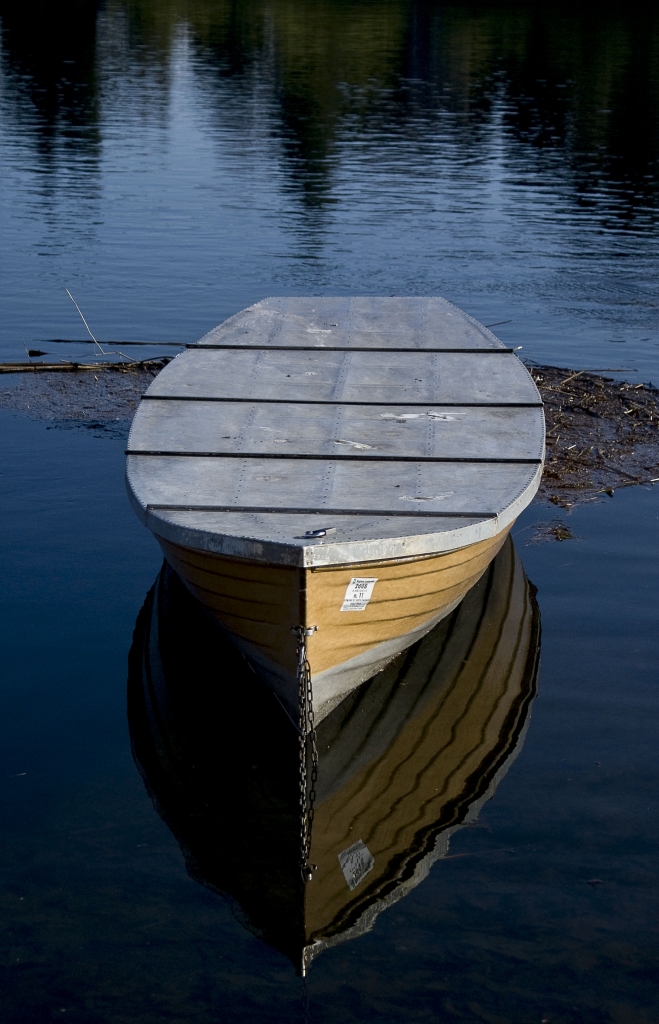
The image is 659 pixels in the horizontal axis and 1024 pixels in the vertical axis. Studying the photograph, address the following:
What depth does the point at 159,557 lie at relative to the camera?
9.92m

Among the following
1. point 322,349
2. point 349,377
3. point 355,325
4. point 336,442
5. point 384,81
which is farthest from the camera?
point 384,81

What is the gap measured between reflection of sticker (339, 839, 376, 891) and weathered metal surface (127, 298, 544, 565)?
1563 mm

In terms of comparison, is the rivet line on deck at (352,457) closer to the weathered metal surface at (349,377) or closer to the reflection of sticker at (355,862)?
the weathered metal surface at (349,377)

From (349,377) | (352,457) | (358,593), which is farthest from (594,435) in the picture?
(358,593)

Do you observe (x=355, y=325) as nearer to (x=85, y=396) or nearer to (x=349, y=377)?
(x=349, y=377)

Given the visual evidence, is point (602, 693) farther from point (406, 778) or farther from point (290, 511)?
point (290, 511)

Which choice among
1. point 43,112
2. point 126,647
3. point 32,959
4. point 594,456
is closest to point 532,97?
point 43,112

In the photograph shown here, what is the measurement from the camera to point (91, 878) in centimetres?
609

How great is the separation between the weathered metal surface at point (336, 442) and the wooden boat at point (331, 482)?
18 mm

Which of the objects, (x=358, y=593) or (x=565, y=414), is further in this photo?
(x=565, y=414)

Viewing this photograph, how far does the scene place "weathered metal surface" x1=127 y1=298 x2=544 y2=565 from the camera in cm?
711

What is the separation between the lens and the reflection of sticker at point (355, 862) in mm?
6191

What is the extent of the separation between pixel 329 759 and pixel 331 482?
185 cm

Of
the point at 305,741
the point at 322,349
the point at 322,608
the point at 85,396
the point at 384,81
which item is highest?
the point at 384,81
